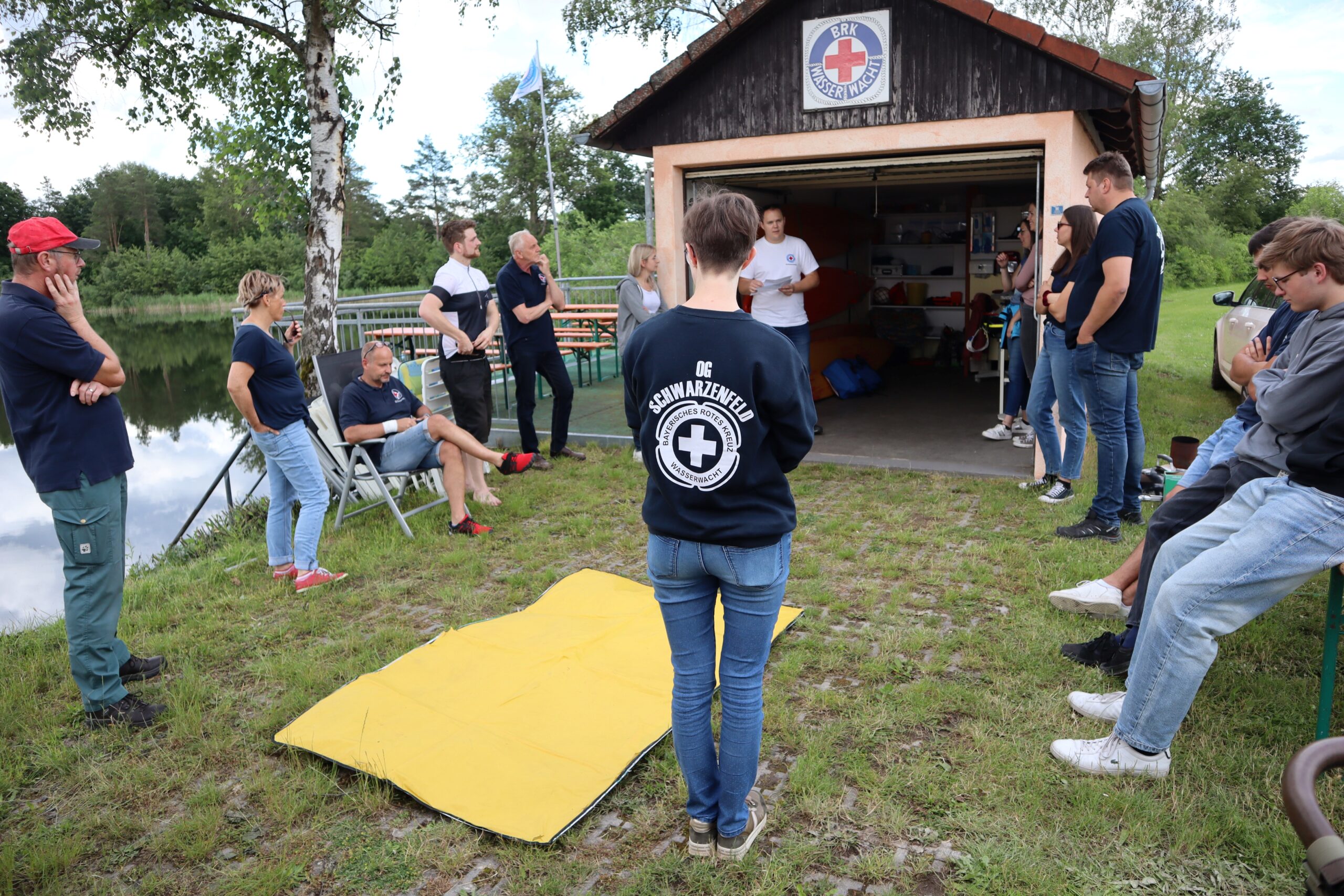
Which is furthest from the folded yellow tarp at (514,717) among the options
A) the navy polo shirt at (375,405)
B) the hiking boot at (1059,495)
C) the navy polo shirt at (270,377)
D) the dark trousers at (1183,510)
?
the hiking boot at (1059,495)

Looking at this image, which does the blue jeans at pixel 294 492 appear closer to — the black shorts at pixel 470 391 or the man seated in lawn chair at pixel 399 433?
the man seated in lawn chair at pixel 399 433

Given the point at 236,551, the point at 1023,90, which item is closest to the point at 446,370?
the point at 236,551

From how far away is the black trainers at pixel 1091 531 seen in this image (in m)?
5.21

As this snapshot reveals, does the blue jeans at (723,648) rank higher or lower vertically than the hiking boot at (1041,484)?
higher

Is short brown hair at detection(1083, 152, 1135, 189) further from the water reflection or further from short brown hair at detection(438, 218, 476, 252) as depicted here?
the water reflection

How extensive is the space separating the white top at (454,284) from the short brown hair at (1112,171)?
4064 mm

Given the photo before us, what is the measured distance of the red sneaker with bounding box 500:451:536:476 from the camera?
20.5 ft

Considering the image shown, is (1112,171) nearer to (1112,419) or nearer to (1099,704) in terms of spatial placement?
(1112,419)

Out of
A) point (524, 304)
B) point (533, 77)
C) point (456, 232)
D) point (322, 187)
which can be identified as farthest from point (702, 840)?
point (533, 77)

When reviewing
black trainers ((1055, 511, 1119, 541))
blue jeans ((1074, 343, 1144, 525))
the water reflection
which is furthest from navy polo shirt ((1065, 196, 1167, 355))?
the water reflection

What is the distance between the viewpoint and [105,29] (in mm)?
9891

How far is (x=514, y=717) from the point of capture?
Result: 3480 mm

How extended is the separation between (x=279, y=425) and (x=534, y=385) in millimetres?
2812

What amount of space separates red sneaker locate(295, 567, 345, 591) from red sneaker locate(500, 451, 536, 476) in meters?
1.45
